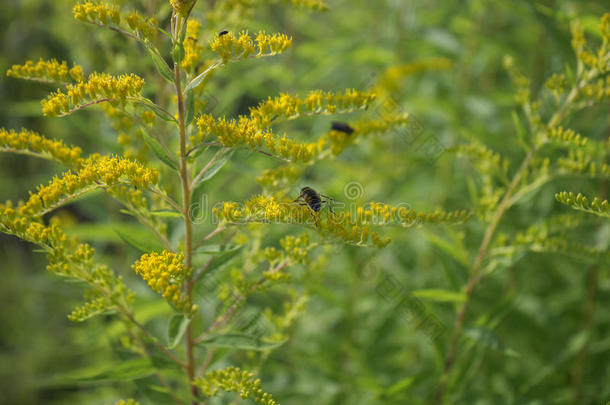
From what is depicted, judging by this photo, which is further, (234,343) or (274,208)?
(234,343)

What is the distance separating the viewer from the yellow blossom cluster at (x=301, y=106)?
168 cm

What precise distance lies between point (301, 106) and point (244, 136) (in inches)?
11.3

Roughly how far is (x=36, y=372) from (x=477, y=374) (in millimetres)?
4786

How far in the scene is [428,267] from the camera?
11.9 feet

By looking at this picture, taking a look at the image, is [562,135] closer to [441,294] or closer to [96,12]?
[441,294]

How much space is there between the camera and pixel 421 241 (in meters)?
3.80

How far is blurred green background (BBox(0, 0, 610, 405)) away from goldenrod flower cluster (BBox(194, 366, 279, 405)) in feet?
1.36

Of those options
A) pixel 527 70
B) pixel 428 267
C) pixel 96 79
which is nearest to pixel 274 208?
pixel 96 79

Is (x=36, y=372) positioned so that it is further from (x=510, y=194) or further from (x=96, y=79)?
(x=510, y=194)

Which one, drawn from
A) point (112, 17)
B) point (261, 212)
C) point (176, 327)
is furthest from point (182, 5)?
point (176, 327)

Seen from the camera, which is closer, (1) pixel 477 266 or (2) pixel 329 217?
(2) pixel 329 217

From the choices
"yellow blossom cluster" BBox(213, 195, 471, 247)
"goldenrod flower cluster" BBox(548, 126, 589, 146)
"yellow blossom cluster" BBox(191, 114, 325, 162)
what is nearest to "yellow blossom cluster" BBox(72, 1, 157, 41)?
"yellow blossom cluster" BBox(191, 114, 325, 162)

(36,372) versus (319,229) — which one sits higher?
(319,229)

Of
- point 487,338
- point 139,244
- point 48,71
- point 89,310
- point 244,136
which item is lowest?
point 487,338
